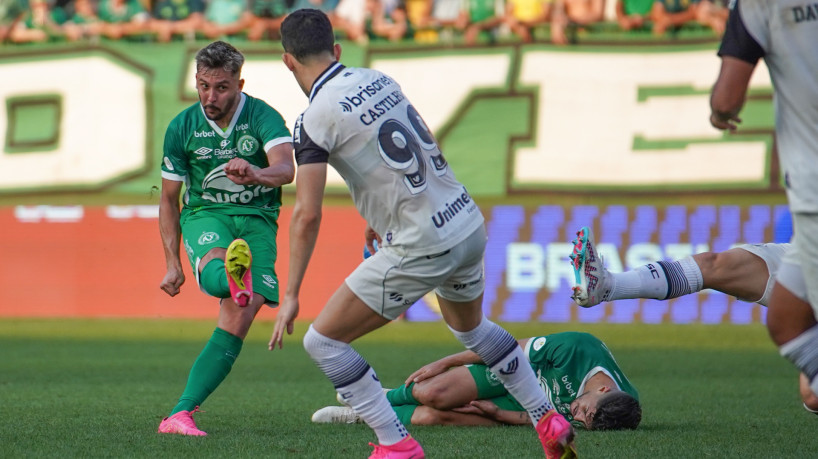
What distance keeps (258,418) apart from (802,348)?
3.61m

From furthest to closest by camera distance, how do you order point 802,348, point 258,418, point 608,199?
1. point 608,199
2. point 258,418
3. point 802,348

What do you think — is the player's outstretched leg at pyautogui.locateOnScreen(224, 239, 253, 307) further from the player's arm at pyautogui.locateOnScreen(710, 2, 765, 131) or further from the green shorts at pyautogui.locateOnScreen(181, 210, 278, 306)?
the player's arm at pyautogui.locateOnScreen(710, 2, 765, 131)

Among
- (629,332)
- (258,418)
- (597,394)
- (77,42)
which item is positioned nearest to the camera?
(597,394)

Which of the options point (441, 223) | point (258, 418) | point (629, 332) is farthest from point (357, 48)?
point (441, 223)

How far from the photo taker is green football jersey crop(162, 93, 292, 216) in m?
6.50

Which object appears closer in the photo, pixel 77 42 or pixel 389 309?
pixel 389 309

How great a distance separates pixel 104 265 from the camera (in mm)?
16344

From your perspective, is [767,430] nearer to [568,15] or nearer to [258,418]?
[258,418]

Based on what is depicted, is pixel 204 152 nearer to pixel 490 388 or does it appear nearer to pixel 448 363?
pixel 448 363

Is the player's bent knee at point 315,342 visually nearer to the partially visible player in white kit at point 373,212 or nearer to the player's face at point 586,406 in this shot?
the partially visible player in white kit at point 373,212

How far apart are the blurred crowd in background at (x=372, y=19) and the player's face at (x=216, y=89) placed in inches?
397

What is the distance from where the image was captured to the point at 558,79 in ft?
53.0

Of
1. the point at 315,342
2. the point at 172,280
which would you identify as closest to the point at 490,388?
the point at 315,342

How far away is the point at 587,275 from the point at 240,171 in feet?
6.47
